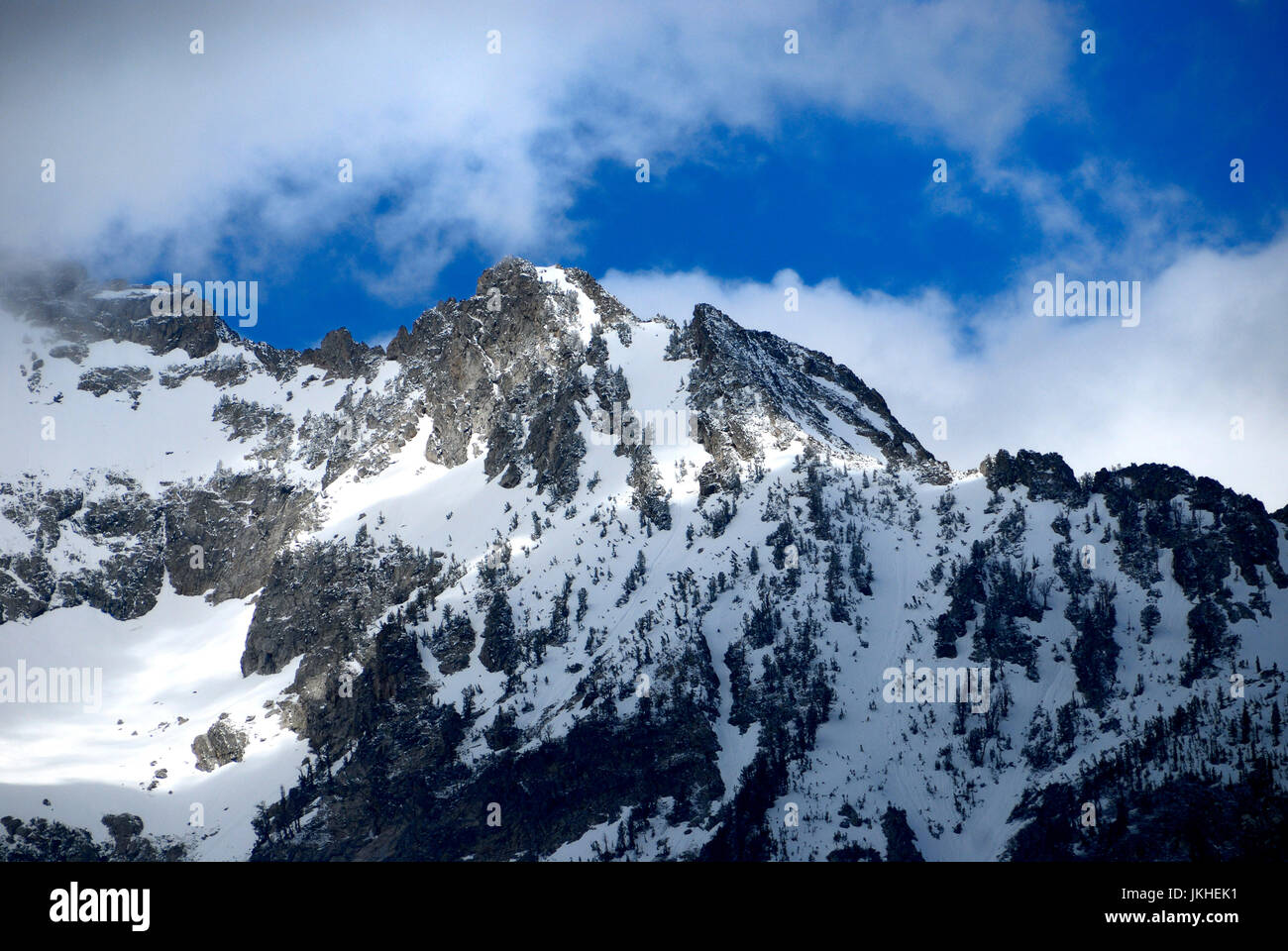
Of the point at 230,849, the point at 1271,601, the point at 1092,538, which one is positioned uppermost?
the point at 1092,538

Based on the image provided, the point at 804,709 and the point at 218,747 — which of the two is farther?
the point at 218,747

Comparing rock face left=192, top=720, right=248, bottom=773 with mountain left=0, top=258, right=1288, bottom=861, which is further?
rock face left=192, top=720, right=248, bottom=773

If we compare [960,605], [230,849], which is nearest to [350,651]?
[230,849]

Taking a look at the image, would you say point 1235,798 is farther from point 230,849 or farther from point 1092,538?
point 230,849

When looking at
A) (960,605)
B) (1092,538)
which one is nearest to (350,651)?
(960,605)

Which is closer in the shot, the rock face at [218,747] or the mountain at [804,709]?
the mountain at [804,709]

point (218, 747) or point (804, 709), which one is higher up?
point (804, 709)

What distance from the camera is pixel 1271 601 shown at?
163250mm

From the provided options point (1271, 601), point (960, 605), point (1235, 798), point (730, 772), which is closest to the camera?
point (1235, 798)
